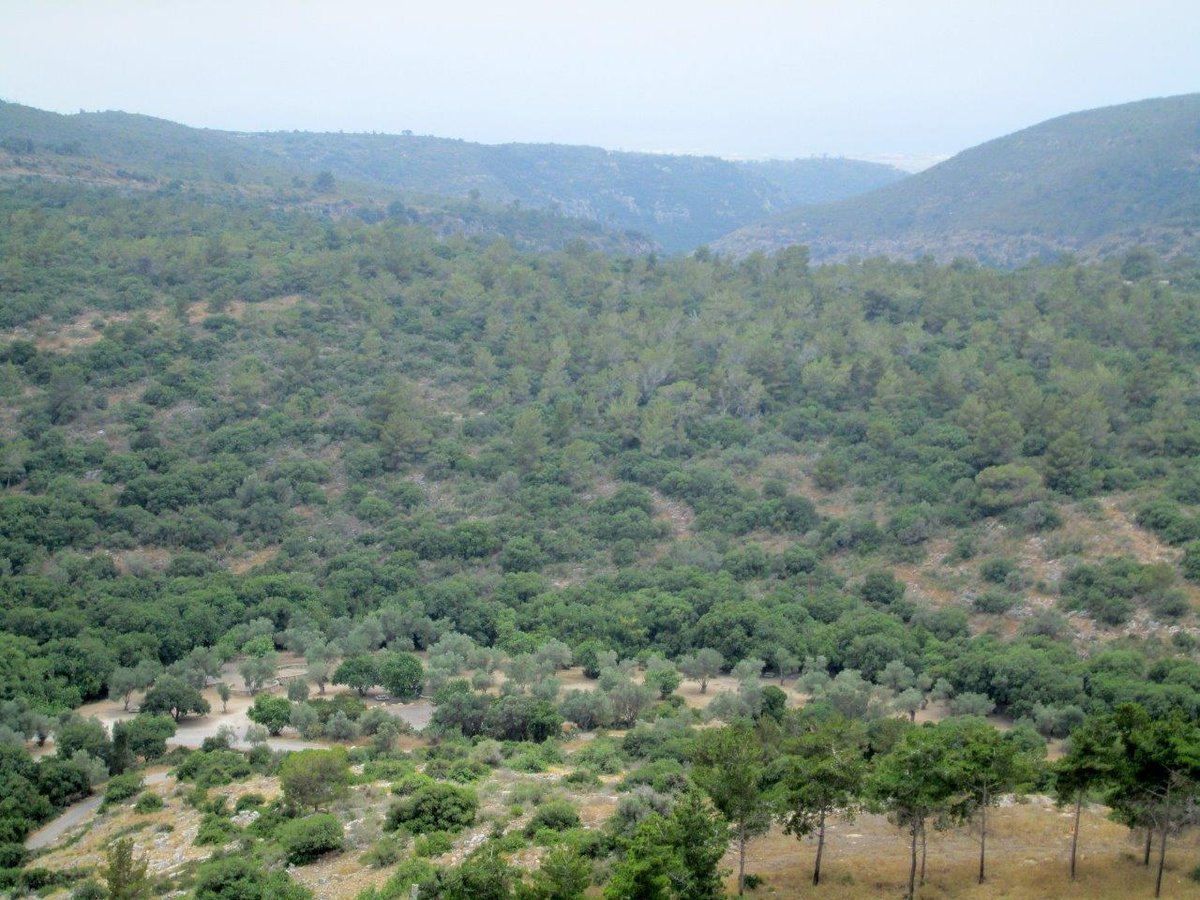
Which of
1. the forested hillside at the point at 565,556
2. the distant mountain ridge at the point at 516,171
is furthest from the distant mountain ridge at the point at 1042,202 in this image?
the forested hillside at the point at 565,556

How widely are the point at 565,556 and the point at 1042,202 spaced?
92.0 m

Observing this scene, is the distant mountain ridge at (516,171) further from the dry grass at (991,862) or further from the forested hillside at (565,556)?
the dry grass at (991,862)

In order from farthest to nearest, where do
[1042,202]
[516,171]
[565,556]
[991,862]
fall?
1. [516,171]
2. [1042,202]
3. [565,556]
4. [991,862]

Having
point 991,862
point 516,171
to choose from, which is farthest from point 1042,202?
point 991,862

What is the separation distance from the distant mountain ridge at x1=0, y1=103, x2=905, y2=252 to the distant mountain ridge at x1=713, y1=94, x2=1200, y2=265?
89.2ft

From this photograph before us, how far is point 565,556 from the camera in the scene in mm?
41688

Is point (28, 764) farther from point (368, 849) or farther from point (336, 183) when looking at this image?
point (336, 183)

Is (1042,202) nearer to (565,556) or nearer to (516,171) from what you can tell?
(516,171)

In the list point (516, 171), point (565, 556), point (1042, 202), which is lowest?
point (565, 556)

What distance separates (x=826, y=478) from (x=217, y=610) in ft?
80.1

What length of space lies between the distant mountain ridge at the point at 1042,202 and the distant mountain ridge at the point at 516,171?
27190 millimetres

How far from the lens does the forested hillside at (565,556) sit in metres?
18.1

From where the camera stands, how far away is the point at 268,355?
53938 mm

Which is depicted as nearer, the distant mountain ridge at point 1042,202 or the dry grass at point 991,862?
the dry grass at point 991,862
